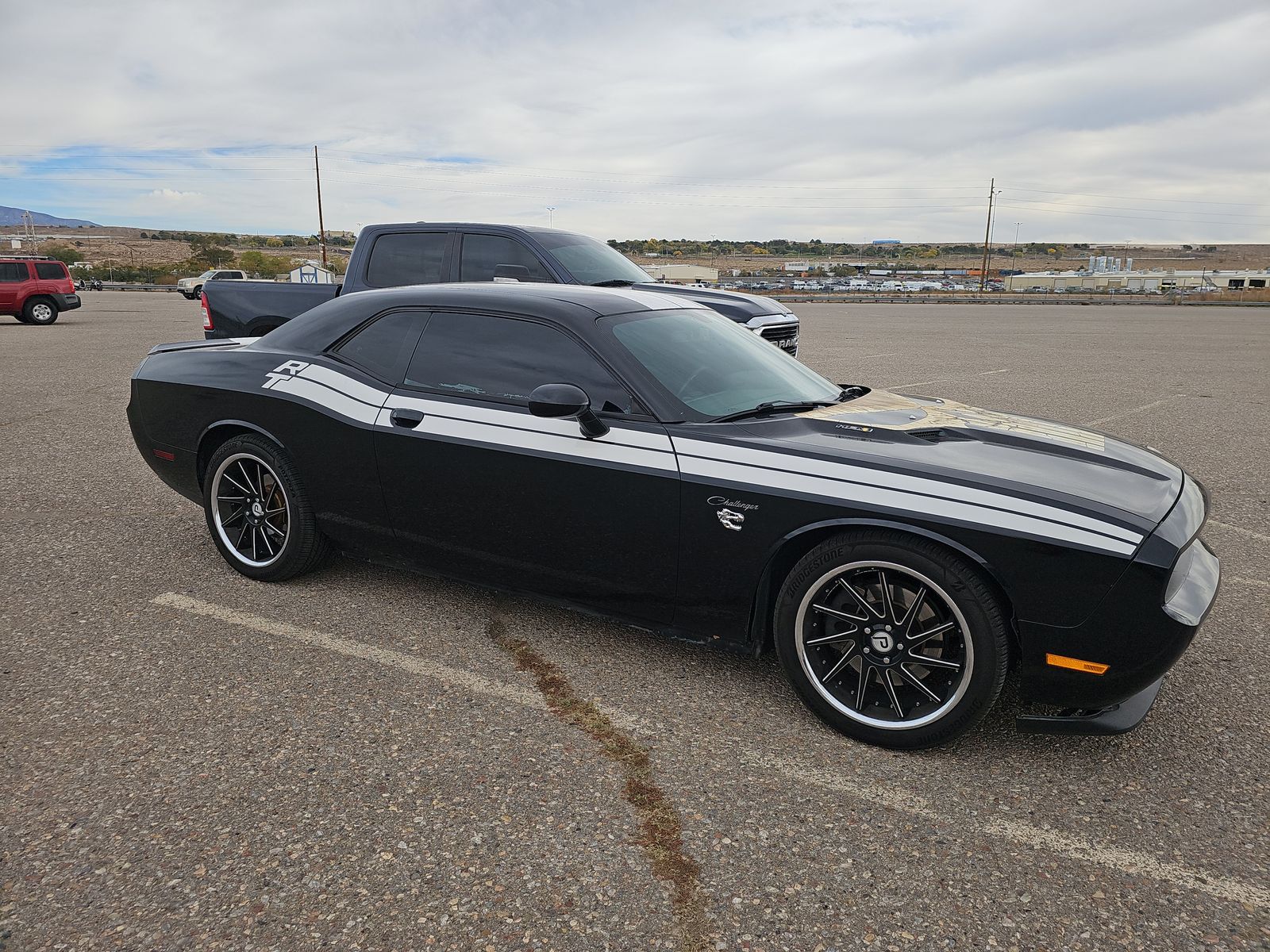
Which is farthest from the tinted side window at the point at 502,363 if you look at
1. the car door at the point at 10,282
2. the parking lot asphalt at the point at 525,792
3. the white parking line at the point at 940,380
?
the car door at the point at 10,282

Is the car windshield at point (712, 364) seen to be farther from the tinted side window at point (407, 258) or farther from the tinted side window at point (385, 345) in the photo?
the tinted side window at point (407, 258)

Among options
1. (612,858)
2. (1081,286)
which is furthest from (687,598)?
(1081,286)

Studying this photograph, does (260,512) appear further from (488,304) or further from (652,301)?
(652,301)

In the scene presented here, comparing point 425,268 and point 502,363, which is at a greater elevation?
point 425,268

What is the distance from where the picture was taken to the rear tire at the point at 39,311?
A: 912 inches

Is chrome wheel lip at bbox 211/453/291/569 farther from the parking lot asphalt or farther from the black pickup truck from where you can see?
the black pickup truck

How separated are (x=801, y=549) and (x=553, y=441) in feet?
3.36

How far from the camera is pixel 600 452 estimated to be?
10.8ft

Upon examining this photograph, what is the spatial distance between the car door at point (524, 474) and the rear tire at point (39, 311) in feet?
80.9

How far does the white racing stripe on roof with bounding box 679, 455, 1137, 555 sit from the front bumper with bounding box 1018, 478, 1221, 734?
4.7 inches

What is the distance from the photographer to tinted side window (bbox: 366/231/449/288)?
7.94 m

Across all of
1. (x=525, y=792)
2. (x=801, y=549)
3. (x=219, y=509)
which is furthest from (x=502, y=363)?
(x=219, y=509)

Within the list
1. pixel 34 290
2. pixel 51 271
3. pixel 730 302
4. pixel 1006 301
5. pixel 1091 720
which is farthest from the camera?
pixel 1006 301

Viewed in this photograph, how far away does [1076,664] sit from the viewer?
2.67m
